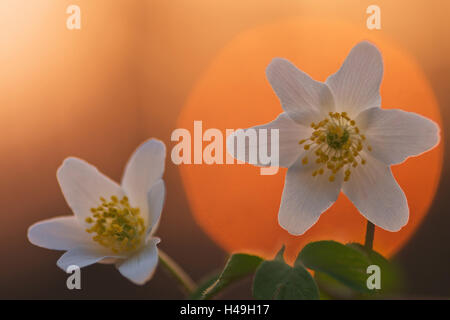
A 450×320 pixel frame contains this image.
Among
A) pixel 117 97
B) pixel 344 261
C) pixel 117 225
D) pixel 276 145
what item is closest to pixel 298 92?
pixel 276 145

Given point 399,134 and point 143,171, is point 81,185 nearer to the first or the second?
point 143,171

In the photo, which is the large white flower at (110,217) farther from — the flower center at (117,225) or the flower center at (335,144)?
the flower center at (335,144)

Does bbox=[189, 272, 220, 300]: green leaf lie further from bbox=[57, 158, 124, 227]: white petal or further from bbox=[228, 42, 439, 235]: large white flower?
bbox=[57, 158, 124, 227]: white petal

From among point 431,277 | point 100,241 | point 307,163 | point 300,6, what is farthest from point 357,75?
point 300,6

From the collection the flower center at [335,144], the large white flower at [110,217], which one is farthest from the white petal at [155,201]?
the flower center at [335,144]

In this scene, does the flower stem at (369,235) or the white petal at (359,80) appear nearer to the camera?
the flower stem at (369,235)
